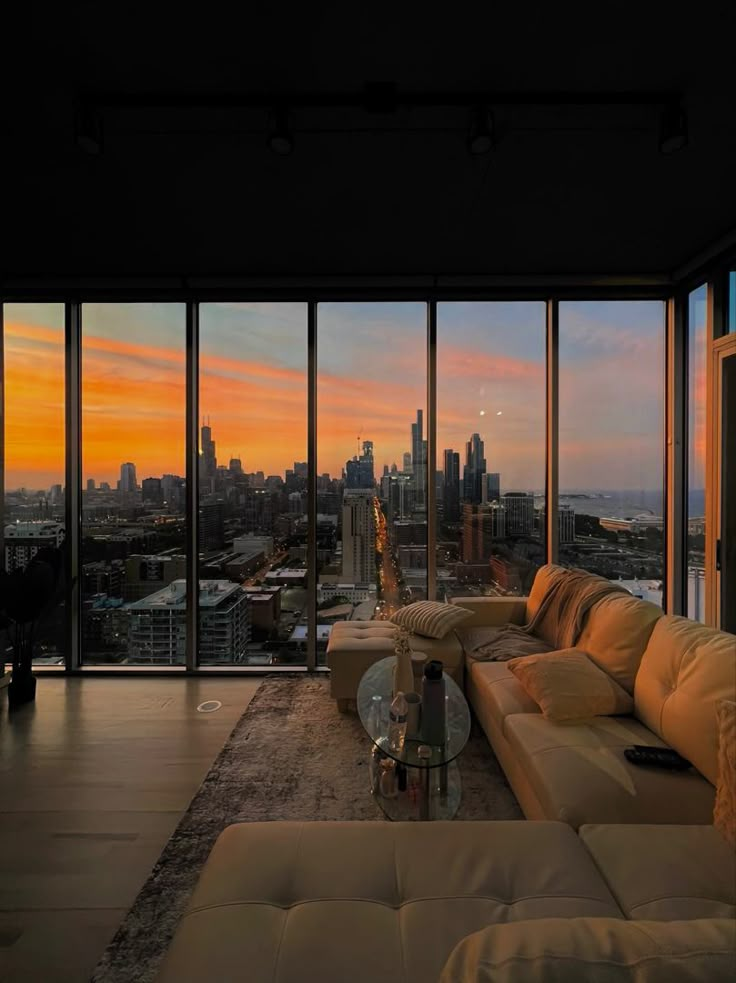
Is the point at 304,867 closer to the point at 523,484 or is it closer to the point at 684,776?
the point at 684,776

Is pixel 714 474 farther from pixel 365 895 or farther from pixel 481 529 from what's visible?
pixel 365 895

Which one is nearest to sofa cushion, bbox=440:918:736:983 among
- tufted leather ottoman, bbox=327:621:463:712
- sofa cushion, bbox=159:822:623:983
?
sofa cushion, bbox=159:822:623:983

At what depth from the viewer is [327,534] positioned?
404 centimetres

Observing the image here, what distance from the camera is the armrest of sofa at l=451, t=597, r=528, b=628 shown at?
3.57m

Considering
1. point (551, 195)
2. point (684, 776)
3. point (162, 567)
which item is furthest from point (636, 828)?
point (162, 567)

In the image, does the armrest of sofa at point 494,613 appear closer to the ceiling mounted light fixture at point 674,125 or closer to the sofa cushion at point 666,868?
the sofa cushion at point 666,868

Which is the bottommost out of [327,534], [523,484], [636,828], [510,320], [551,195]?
[636,828]

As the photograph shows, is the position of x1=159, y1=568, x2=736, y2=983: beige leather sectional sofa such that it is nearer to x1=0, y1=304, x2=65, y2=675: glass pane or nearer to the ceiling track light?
the ceiling track light

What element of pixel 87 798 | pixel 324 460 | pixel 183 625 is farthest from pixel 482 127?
pixel 183 625

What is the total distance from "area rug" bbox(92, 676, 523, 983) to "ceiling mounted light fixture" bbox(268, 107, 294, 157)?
2.95 metres

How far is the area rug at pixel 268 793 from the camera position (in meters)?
1.57

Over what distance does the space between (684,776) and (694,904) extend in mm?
628

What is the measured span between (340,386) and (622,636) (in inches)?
107

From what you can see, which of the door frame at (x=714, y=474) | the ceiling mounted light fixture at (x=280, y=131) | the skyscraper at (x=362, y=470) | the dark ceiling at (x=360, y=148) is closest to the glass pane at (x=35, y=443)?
the dark ceiling at (x=360, y=148)
